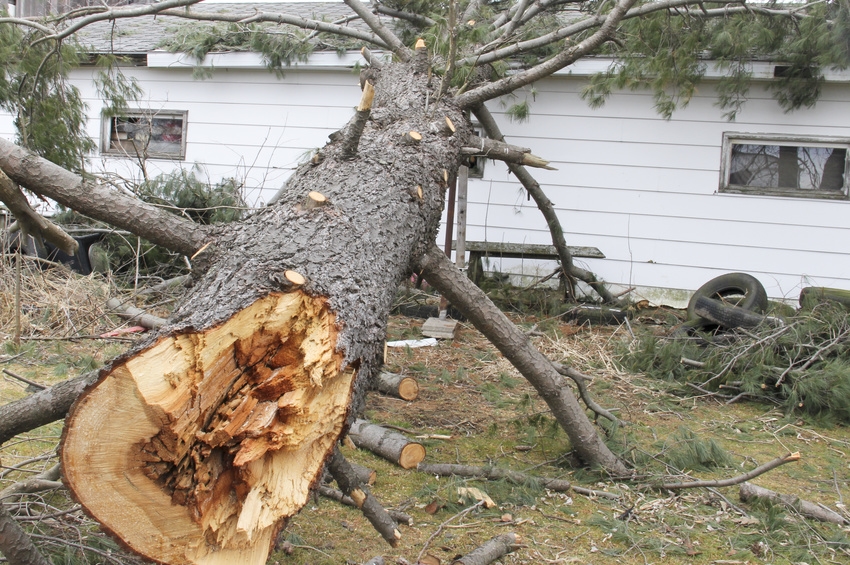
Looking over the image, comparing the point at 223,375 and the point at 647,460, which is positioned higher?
the point at 223,375

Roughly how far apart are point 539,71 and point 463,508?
2.76 m

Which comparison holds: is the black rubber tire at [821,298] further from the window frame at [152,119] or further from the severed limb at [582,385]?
the window frame at [152,119]

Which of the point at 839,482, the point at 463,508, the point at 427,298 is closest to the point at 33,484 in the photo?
the point at 463,508

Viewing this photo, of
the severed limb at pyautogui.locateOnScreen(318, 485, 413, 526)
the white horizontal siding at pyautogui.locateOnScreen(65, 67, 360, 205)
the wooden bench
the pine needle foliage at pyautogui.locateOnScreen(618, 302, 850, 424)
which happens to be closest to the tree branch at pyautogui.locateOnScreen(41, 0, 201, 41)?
the severed limb at pyautogui.locateOnScreen(318, 485, 413, 526)

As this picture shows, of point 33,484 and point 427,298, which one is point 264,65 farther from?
point 33,484

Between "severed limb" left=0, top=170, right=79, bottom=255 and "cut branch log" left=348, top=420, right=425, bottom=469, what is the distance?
5.63 ft

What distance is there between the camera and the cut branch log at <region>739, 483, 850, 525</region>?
10.6ft

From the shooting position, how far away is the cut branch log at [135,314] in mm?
4780

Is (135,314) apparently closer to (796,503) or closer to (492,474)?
(492,474)

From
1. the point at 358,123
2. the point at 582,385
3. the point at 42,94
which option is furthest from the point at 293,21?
the point at 582,385

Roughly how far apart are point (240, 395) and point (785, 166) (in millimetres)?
7565

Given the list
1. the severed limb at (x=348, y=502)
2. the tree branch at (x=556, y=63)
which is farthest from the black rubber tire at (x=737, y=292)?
the severed limb at (x=348, y=502)

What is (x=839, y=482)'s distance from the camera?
12.6 feet

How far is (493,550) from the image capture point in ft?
9.08
